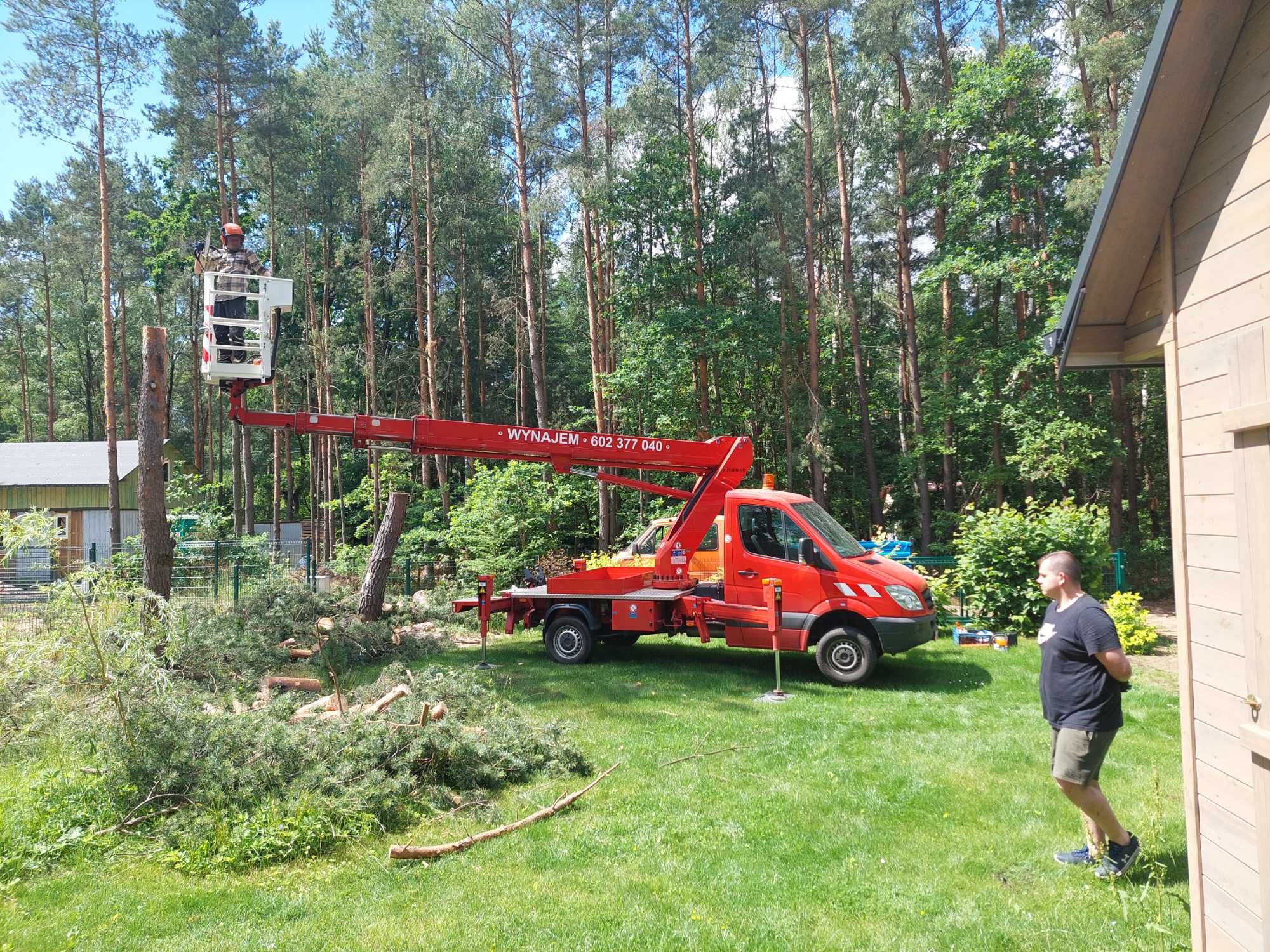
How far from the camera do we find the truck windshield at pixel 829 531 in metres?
9.56

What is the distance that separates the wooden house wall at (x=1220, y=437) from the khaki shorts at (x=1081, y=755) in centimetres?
74

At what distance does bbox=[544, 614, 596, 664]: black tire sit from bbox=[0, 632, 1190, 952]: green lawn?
3407 millimetres

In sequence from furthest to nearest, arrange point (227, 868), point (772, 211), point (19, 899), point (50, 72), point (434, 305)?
point (434, 305)
point (772, 211)
point (50, 72)
point (227, 868)
point (19, 899)

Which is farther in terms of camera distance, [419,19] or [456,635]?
[419,19]

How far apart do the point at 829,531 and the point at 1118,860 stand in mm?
5601

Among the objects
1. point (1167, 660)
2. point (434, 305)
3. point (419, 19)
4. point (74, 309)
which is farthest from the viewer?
point (74, 309)

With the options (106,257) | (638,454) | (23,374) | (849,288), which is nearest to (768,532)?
(638,454)

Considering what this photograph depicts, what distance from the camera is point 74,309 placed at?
132 ft

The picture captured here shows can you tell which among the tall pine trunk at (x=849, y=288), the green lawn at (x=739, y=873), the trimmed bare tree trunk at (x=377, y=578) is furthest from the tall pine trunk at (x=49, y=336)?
the green lawn at (x=739, y=873)

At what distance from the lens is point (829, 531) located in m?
9.73

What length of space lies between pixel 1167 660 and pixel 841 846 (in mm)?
8200

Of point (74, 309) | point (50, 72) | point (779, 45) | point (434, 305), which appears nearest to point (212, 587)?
point (50, 72)

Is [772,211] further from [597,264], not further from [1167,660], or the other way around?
[1167,660]

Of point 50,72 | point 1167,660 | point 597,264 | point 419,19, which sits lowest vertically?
point 1167,660
